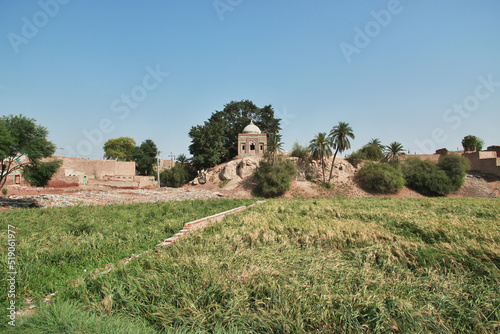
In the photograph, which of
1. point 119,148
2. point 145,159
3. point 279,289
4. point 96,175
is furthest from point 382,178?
point 119,148

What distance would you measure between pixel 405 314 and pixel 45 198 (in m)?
22.3

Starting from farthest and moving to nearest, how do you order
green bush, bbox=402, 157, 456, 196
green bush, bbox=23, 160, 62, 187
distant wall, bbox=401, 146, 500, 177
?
distant wall, bbox=401, 146, 500, 177, green bush, bbox=402, 157, 456, 196, green bush, bbox=23, 160, 62, 187

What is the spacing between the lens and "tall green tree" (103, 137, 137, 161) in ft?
186

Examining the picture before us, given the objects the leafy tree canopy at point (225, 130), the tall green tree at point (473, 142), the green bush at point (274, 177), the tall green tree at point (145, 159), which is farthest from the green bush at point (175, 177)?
the tall green tree at point (473, 142)

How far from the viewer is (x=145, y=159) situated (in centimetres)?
5053

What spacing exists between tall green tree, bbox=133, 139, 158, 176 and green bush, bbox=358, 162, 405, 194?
121ft

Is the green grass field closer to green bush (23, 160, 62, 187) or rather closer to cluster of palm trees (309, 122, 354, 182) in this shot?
green bush (23, 160, 62, 187)

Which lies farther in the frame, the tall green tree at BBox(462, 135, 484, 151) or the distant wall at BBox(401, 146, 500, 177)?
the tall green tree at BBox(462, 135, 484, 151)

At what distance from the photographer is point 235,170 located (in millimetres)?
36250

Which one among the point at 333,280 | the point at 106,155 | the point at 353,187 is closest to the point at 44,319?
the point at 333,280

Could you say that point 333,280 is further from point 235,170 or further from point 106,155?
point 106,155

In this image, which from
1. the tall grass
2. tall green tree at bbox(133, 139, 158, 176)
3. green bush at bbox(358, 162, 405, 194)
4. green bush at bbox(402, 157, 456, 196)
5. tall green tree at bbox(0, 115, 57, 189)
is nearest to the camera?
the tall grass

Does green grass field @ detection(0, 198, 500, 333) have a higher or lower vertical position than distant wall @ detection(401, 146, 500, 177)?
lower

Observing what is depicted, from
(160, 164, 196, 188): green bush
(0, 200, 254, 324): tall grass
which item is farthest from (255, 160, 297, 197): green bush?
(0, 200, 254, 324): tall grass
